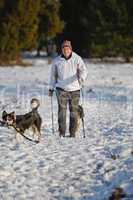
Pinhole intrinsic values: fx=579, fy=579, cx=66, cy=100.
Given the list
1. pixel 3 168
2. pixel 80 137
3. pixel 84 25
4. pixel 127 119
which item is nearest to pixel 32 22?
pixel 84 25

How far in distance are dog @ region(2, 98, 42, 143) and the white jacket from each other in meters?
0.76

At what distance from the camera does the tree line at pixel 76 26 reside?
45.3 meters

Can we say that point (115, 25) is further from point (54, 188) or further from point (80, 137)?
point (54, 188)

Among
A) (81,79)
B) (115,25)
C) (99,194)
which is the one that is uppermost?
(115,25)

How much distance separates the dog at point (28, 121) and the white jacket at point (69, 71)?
0.76m

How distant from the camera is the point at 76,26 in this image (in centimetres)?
5216

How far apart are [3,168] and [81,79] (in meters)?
3.42

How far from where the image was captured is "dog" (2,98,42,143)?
453 inches

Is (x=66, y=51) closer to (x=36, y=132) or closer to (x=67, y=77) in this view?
(x=67, y=77)

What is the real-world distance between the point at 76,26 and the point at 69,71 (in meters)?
40.6

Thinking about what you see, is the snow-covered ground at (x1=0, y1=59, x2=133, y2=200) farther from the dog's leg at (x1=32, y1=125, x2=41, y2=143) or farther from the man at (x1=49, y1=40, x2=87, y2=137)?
the man at (x1=49, y1=40, x2=87, y2=137)

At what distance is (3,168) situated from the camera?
30.4 feet

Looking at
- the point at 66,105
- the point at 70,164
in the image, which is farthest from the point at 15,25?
the point at 70,164

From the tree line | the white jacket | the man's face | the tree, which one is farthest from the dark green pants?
the tree line
